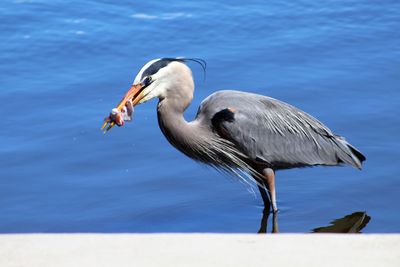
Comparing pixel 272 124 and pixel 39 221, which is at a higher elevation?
pixel 272 124

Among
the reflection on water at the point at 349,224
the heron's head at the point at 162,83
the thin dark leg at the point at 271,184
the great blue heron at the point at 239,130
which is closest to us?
the heron's head at the point at 162,83

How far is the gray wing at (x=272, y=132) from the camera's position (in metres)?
6.14

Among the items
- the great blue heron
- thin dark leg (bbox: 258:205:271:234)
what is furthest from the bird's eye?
thin dark leg (bbox: 258:205:271:234)

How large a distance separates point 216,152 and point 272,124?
0.42 m

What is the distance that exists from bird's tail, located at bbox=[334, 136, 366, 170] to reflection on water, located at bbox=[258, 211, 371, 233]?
13.6 inches

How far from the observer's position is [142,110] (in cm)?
768

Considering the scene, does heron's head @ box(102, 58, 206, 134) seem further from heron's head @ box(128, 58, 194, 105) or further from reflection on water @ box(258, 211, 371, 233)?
reflection on water @ box(258, 211, 371, 233)

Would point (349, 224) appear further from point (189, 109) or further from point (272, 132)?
point (189, 109)

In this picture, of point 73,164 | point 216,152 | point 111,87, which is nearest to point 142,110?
point 111,87
